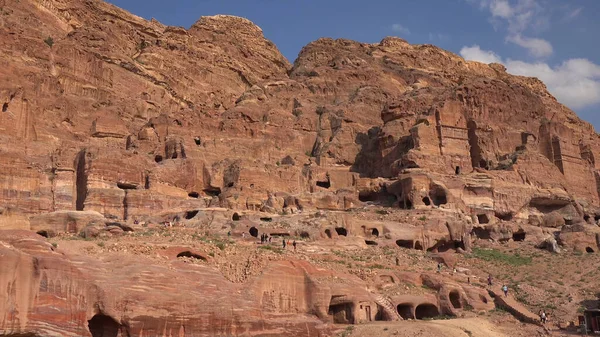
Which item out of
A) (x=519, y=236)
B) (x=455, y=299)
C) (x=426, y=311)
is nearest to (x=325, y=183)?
(x=519, y=236)

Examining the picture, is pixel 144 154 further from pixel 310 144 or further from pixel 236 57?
pixel 236 57

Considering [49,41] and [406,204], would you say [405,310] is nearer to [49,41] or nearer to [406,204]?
[406,204]

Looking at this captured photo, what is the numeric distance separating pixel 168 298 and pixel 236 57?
7592cm

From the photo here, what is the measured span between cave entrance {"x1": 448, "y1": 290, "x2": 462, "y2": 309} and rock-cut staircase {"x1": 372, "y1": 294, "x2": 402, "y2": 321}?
5023mm

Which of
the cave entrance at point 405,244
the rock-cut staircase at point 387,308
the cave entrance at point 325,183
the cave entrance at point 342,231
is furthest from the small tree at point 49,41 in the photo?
the rock-cut staircase at point 387,308

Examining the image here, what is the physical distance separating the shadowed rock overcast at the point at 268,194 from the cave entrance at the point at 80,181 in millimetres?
253

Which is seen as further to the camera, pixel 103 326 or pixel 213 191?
pixel 213 191

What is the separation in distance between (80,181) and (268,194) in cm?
1477

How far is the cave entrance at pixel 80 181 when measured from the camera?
4862 centimetres

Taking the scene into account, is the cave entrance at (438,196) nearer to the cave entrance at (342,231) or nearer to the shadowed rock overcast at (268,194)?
the shadowed rock overcast at (268,194)

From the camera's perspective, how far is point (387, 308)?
33.8m

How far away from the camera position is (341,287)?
3319cm

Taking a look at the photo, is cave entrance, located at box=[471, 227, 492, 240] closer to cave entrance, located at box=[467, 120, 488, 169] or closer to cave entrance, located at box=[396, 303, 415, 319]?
cave entrance, located at box=[467, 120, 488, 169]

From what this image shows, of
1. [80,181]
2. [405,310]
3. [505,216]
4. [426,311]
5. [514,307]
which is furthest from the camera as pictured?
[505,216]
